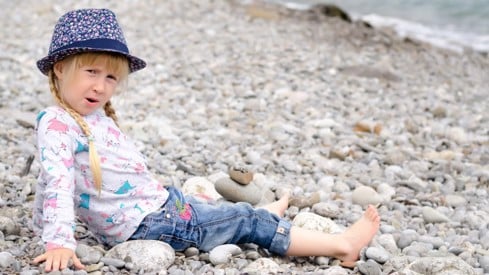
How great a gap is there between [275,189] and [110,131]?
1.67 m

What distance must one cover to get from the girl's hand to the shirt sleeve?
0.09 feet

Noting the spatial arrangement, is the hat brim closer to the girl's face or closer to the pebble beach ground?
the girl's face

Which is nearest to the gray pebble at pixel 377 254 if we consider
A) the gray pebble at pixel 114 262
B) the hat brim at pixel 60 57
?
the gray pebble at pixel 114 262

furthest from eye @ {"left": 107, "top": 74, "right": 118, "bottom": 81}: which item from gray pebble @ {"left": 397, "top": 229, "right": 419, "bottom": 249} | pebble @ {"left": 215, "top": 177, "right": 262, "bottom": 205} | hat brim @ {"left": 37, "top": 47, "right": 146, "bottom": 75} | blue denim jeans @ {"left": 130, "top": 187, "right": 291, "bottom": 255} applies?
gray pebble @ {"left": 397, "top": 229, "right": 419, "bottom": 249}

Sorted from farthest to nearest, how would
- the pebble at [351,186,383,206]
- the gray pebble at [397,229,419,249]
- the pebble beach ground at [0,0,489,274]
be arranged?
the pebble at [351,186,383,206], the gray pebble at [397,229,419,249], the pebble beach ground at [0,0,489,274]

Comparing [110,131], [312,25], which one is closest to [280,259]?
[110,131]

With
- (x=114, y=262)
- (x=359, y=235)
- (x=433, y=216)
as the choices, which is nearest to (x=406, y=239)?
(x=359, y=235)

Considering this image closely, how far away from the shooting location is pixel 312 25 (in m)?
13.8

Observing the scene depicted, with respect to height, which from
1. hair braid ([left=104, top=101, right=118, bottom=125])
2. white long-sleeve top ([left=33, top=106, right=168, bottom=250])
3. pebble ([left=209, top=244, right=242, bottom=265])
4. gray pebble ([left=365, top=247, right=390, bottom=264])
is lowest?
gray pebble ([left=365, top=247, right=390, bottom=264])

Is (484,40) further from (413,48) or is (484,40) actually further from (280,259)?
(280,259)

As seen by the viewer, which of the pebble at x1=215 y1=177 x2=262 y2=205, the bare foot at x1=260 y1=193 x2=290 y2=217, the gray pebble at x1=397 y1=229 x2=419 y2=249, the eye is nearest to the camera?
the eye

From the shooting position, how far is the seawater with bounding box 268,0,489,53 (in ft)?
48.2

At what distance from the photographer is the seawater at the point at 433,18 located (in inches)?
579

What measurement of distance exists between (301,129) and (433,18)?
11665 millimetres
